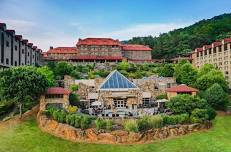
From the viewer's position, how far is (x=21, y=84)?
2116 inches

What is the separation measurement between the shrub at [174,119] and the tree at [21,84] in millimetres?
20231

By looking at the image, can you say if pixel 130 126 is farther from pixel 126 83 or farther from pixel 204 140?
pixel 126 83

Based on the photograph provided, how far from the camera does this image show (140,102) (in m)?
65.8

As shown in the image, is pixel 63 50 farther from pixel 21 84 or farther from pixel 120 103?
pixel 21 84

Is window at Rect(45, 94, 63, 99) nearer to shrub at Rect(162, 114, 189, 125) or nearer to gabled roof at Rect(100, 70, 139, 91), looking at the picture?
gabled roof at Rect(100, 70, 139, 91)

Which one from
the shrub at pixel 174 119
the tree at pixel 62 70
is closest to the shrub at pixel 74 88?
the tree at pixel 62 70

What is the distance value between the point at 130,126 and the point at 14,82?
1937 cm

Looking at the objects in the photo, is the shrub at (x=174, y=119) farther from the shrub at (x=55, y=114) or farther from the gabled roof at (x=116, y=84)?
the shrub at (x=55, y=114)

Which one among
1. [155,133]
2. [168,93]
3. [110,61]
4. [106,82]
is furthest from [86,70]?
[155,133]

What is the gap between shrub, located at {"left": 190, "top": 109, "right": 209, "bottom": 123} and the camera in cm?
5347

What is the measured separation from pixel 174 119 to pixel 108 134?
10446mm

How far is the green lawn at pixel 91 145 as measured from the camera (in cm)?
4634

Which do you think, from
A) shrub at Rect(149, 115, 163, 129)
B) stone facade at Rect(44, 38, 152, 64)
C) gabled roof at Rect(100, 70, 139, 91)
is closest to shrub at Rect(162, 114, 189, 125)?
shrub at Rect(149, 115, 163, 129)

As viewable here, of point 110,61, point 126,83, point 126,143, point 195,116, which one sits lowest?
point 126,143
